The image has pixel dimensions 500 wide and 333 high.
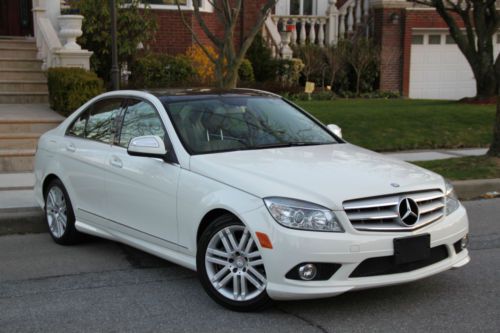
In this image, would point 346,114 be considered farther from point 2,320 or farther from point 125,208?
point 2,320

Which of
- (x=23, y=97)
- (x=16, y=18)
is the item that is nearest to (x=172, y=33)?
(x=16, y=18)

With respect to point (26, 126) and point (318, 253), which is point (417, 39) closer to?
point (26, 126)

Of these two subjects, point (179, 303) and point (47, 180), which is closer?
point (179, 303)

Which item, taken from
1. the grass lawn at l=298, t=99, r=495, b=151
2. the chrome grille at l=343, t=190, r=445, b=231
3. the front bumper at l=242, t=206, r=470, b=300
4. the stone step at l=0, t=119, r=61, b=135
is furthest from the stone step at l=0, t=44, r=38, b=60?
the chrome grille at l=343, t=190, r=445, b=231

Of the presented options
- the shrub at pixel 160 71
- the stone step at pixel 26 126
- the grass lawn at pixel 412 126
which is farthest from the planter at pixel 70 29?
the grass lawn at pixel 412 126

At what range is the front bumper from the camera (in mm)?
4312

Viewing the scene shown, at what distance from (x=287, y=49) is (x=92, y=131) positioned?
1338 cm

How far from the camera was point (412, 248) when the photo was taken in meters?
4.53

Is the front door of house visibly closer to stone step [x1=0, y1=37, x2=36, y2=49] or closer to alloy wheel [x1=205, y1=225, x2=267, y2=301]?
stone step [x1=0, y1=37, x2=36, y2=49]

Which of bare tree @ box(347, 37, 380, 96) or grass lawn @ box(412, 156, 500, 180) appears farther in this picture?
bare tree @ box(347, 37, 380, 96)

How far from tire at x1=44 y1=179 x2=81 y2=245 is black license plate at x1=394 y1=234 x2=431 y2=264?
3357mm

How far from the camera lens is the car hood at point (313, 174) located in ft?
14.7

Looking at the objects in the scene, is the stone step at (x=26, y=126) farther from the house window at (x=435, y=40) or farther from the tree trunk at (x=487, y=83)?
the house window at (x=435, y=40)

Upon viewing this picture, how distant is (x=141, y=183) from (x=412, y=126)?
8458mm
